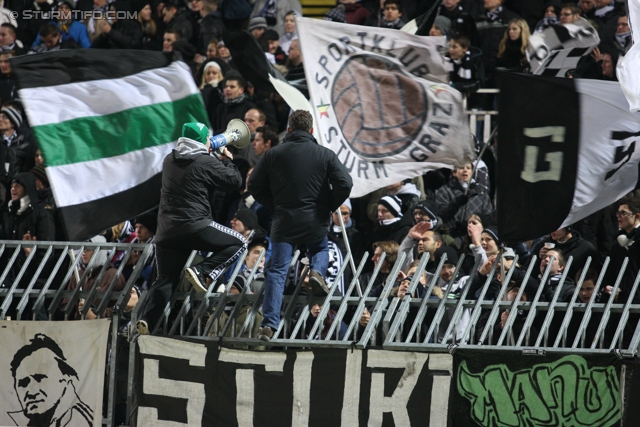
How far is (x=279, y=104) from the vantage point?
15867mm

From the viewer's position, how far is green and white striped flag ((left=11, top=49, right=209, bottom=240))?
1090 cm

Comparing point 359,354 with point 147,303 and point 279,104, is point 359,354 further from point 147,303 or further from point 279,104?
point 279,104

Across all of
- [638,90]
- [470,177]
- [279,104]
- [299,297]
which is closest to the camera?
[638,90]

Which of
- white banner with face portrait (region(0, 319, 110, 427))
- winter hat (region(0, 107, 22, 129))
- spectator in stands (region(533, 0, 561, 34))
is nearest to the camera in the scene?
white banner with face portrait (region(0, 319, 110, 427))

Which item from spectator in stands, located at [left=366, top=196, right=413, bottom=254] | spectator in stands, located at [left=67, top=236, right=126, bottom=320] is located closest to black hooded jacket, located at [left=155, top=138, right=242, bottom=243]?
spectator in stands, located at [left=67, top=236, right=126, bottom=320]

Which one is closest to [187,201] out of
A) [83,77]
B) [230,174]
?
[230,174]

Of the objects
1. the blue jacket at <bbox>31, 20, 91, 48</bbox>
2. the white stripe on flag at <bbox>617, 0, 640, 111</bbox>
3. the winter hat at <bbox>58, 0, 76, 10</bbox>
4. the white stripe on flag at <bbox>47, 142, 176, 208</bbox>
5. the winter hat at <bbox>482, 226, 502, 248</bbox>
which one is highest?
the white stripe on flag at <bbox>617, 0, 640, 111</bbox>

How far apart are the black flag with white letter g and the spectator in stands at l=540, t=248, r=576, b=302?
428 millimetres

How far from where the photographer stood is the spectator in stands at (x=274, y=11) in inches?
740

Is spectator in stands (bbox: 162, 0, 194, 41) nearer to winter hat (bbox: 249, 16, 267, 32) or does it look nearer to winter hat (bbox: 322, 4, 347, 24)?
winter hat (bbox: 249, 16, 267, 32)

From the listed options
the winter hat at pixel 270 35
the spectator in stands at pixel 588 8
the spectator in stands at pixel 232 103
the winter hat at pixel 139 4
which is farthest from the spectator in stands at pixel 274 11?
the spectator in stands at pixel 588 8

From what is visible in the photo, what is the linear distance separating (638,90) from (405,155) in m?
2.74

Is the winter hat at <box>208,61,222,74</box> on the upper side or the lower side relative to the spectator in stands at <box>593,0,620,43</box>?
lower

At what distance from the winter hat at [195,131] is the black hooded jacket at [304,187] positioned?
620 mm
